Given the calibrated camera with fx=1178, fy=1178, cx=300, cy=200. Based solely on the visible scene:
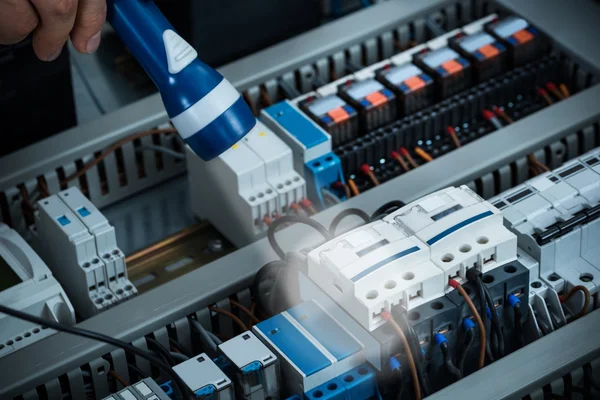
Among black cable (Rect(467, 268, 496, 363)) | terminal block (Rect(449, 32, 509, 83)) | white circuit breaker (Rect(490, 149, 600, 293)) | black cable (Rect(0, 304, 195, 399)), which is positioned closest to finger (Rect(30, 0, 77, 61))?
black cable (Rect(0, 304, 195, 399))

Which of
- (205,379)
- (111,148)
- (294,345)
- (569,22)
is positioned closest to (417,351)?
(294,345)

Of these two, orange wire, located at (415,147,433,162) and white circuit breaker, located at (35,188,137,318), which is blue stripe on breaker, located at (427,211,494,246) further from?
white circuit breaker, located at (35,188,137,318)

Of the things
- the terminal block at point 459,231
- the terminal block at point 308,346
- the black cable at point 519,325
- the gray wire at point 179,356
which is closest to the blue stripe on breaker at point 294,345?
the terminal block at point 308,346

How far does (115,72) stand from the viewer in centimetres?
390

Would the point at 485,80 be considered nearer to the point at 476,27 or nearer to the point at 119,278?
the point at 476,27

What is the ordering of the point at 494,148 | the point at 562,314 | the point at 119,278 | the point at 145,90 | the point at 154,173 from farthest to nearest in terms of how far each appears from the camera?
the point at 145,90 < the point at 154,173 < the point at 494,148 < the point at 119,278 < the point at 562,314

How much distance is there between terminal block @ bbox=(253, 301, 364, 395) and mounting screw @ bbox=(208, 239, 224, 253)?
0.58 m

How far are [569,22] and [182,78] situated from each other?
4.89 ft

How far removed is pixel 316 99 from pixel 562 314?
0.96m

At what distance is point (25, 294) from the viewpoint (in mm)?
2791

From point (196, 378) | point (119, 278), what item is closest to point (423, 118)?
point (119, 278)

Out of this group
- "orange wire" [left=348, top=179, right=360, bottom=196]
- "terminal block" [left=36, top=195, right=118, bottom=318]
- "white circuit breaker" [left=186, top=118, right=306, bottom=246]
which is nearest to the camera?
"terminal block" [left=36, top=195, right=118, bottom=318]

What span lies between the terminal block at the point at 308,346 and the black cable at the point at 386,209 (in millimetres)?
313

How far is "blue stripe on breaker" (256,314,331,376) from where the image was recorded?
2469 millimetres
